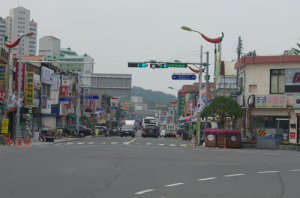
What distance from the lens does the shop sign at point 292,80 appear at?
39594 mm

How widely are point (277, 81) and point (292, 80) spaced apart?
144cm

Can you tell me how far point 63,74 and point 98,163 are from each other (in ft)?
196

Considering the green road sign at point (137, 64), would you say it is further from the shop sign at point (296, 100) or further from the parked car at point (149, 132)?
the parked car at point (149, 132)

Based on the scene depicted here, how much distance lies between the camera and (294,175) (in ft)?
52.5

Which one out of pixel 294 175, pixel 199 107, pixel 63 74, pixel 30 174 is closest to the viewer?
pixel 30 174

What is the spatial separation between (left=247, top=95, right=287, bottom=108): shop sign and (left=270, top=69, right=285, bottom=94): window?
73cm

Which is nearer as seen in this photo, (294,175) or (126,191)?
(126,191)

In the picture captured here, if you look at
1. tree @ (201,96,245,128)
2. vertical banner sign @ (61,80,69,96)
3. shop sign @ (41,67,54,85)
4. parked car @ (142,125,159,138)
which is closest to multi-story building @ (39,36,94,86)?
vertical banner sign @ (61,80,69,96)

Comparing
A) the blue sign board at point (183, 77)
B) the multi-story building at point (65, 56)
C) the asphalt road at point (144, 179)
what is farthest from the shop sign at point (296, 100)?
the multi-story building at point (65, 56)

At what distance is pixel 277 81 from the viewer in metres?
40.8

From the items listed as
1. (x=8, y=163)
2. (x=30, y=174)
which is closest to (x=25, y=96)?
(x=8, y=163)

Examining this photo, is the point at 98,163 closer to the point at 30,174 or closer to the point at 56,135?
the point at 30,174

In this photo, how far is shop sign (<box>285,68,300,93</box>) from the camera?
3959 centimetres

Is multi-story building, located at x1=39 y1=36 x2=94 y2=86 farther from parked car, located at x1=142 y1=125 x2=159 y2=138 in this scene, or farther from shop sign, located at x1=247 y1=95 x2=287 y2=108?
shop sign, located at x1=247 y1=95 x2=287 y2=108
